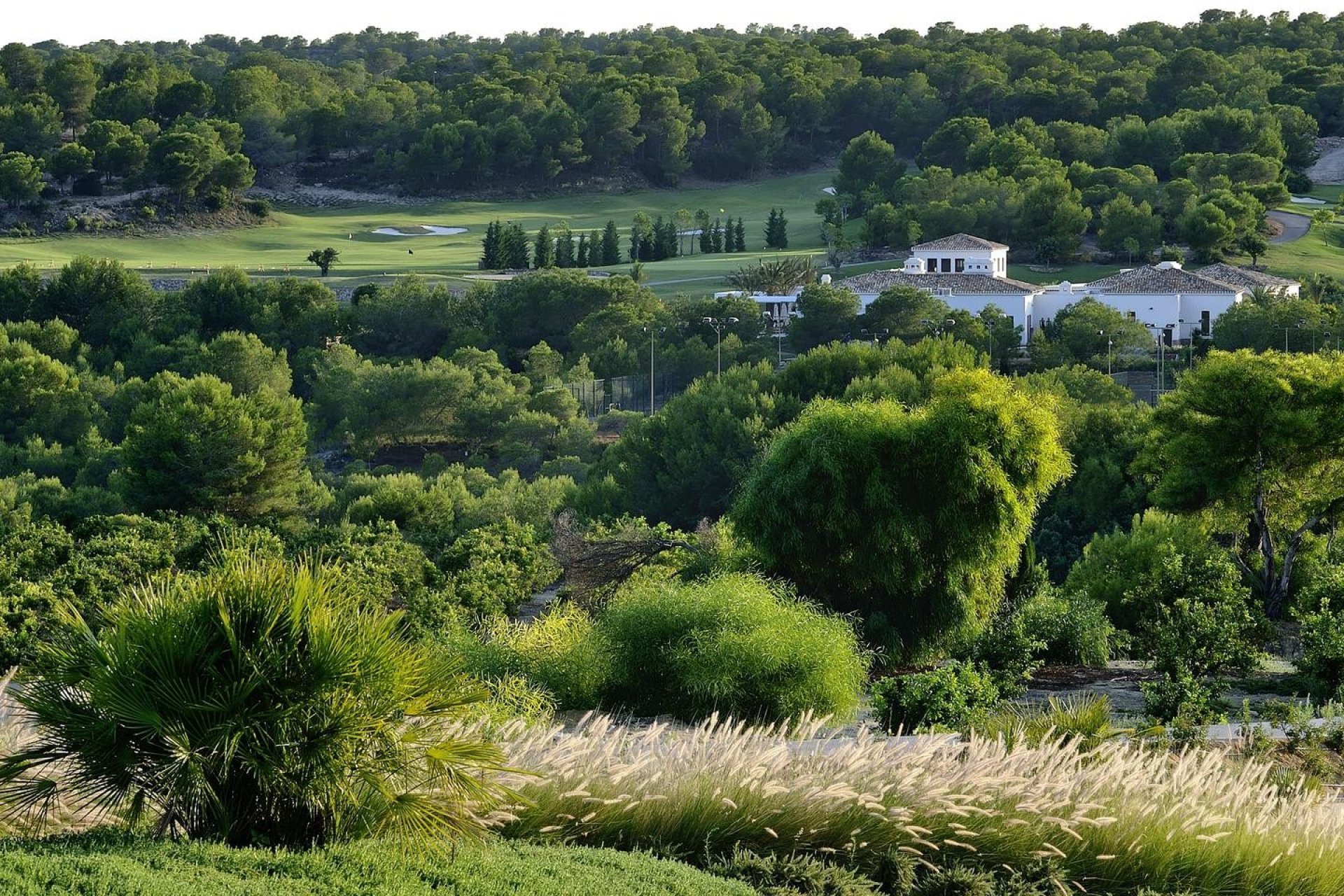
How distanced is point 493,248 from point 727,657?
3219 inches

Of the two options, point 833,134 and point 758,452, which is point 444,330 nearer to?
point 758,452

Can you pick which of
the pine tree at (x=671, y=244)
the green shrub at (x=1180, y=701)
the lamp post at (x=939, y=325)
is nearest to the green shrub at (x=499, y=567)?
the green shrub at (x=1180, y=701)

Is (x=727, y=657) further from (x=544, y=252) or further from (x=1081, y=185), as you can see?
(x=1081, y=185)

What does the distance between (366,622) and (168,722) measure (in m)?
0.84

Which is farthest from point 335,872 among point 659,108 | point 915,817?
point 659,108

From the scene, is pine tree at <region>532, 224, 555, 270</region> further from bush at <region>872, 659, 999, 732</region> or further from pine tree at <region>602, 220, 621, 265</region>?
bush at <region>872, 659, 999, 732</region>

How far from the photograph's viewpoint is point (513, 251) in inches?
3693

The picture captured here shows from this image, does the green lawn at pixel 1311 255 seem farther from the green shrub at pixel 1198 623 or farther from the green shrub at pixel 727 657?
the green shrub at pixel 727 657

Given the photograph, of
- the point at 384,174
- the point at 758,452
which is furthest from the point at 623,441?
the point at 384,174

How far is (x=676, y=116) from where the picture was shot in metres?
129

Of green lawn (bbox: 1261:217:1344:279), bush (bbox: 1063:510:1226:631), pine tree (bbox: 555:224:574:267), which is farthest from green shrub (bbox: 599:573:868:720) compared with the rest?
pine tree (bbox: 555:224:574:267)

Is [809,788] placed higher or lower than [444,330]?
higher

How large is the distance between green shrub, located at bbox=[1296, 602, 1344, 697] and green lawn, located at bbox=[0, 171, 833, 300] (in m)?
70.2

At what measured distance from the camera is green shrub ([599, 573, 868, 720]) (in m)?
13.2
